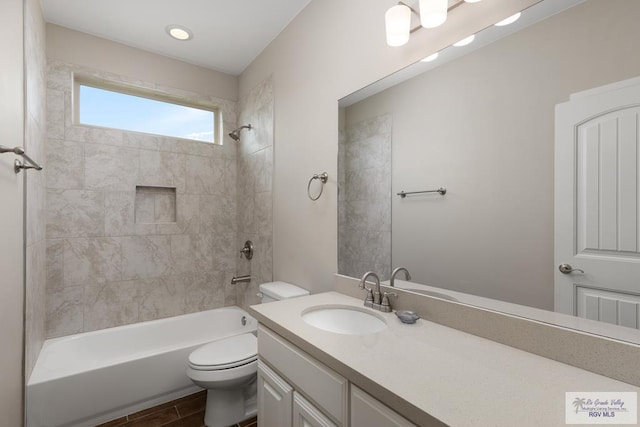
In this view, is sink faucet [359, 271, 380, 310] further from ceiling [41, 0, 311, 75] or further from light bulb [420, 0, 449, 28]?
ceiling [41, 0, 311, 75]

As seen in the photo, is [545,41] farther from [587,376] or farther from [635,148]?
[587,376]

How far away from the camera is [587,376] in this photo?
0.76 meters

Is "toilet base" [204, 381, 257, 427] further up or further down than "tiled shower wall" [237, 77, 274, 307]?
further down

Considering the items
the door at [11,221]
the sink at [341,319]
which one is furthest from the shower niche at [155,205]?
the sink at [341,319]

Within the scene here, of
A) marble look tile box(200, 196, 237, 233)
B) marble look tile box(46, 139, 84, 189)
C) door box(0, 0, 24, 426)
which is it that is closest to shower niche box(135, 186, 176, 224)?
marble look tile box(200, 196, 237, 233)

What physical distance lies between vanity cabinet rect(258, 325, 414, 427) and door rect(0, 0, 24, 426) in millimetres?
1130

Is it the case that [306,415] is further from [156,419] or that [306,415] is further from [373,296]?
[156,419]

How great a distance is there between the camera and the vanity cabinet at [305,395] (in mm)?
795

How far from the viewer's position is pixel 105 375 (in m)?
1.85

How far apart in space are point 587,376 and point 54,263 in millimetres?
3088

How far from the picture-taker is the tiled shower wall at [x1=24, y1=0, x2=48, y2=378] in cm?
162

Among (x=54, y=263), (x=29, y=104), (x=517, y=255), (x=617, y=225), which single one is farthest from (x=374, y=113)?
(x=54, y=263)

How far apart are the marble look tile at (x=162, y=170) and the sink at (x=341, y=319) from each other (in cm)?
197

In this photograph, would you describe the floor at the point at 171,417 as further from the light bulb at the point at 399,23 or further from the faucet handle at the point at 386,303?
the light bulb at the point at 399,23
